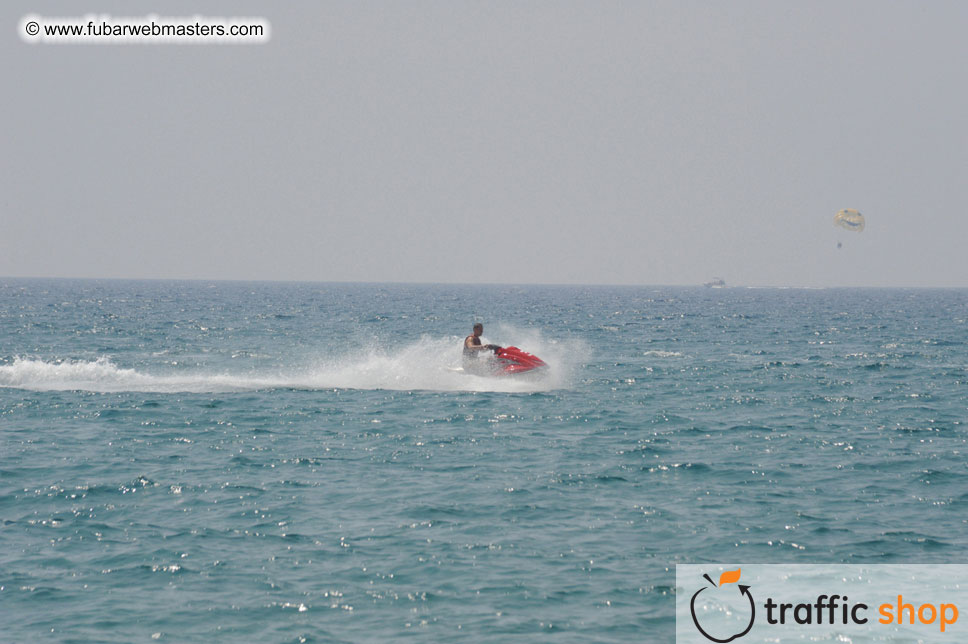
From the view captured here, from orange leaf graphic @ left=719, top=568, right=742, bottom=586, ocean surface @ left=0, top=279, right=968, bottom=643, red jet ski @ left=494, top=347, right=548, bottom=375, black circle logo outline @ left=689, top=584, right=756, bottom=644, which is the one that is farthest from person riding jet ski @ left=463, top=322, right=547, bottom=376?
black circle logo outline @ left=689, top=584, right=756, bottom=644

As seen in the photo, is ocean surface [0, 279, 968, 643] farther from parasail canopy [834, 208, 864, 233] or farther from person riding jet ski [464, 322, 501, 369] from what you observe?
parasail canopy [834, 208, 864, 233]

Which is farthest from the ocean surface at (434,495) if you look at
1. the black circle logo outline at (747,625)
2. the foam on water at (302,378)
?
the black circle logo outline at (747,625)

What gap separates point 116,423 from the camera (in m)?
24.9

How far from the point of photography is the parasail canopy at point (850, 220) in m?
73.7

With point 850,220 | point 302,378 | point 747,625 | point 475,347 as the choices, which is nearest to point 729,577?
point 747,625

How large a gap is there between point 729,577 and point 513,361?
19435mm

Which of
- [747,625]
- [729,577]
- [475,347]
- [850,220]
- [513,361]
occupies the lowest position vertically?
[747,625]

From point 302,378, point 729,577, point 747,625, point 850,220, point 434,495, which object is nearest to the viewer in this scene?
point 747,625

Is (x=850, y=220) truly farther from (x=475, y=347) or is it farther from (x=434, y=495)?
(x=434, y=495)

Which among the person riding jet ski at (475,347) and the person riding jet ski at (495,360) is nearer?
the person riding jet ski at (475,347)

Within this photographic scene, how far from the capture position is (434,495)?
1705 centimetres

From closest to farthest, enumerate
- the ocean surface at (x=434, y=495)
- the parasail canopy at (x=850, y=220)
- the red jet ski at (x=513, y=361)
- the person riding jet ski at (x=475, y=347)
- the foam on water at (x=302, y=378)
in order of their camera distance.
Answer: the ocean surface at (x=434, y=495) → the person riding jet ski at (x=475, y=347) → the red jet ski at (x=513, y=361) → the foam on water at (x=302, y=378) → the parasail canopy at (x=850, y=220)

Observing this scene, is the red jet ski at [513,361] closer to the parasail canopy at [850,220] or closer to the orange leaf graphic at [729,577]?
the orange leaf graphic at [729,577]

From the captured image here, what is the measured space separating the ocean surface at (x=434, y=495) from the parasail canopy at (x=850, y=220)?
39397 mm
